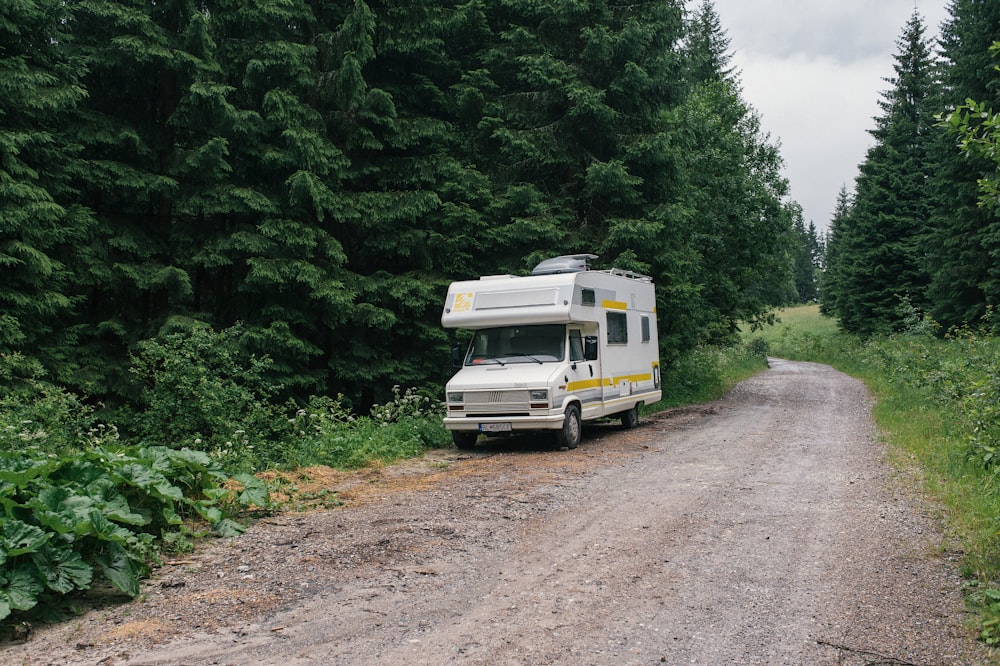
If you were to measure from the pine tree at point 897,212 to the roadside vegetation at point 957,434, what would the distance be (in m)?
A: 13.1

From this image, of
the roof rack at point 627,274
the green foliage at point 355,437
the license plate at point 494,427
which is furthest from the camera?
the roof rack at point 627,274

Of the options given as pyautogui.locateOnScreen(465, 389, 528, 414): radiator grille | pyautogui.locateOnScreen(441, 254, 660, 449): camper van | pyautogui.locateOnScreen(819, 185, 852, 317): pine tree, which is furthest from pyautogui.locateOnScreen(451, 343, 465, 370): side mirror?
pyautogui.locateOnScreen(819, 185, 852, 317): pine tree

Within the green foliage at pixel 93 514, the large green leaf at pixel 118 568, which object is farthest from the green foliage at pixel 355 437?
the large green leaf at pixel 118 568

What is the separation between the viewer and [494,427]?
12.7 meters

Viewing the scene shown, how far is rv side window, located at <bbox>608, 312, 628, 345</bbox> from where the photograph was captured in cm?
1495

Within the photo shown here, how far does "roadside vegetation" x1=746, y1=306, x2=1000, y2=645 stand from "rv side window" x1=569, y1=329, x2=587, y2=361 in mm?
5360

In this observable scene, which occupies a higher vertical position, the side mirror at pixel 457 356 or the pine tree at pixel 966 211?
the pine tree at pixel 966 211

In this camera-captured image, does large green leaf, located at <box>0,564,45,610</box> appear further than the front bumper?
No

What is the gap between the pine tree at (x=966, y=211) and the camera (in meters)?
27.8

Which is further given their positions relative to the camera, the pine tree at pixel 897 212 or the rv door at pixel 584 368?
the pine tree at pixel 897 212

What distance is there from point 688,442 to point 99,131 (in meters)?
12.7

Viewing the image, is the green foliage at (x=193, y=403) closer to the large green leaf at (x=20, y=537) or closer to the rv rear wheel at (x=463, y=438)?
the rv rear wheel at (x=463, y=438)

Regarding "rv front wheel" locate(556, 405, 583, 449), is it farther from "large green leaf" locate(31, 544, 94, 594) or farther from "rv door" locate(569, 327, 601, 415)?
"large green leaf" locate(31, 544, 94, 594)

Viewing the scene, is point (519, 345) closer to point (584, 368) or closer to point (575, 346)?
point (575, 346)
